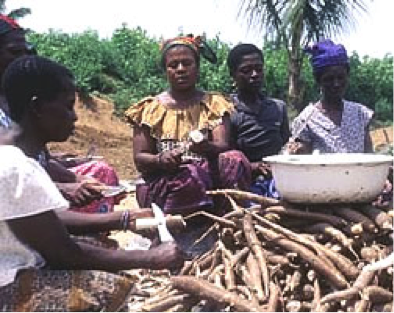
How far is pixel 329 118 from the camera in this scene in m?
4.08

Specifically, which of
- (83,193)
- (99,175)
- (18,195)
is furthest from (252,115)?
(18,195)

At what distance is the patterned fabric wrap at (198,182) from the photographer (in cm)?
388

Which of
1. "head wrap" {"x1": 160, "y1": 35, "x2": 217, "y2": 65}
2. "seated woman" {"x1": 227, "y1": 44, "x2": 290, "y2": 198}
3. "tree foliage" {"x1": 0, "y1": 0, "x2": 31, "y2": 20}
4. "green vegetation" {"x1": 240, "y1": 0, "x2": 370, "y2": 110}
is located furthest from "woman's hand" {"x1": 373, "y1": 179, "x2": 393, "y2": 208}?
"tree foliage" {"x1": 0, "y1": 0, "x2": 31, "y2": 20}

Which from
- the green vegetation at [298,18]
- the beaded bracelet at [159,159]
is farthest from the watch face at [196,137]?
the green vegetation at [298,18]

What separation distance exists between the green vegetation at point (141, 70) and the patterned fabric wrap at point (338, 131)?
13513mm

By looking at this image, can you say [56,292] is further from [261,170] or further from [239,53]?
[239,53]

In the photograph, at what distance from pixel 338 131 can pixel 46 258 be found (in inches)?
80.8

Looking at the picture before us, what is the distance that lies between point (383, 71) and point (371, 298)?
19.8m

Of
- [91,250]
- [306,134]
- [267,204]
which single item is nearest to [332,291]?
[267,204]

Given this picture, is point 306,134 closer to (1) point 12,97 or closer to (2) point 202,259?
(2) point 202,259

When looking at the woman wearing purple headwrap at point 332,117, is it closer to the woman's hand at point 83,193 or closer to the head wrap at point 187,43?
the head wrap at point 187,43

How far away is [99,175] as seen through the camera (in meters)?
3.59

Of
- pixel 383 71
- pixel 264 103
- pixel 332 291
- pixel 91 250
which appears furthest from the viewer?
pixel 383 71

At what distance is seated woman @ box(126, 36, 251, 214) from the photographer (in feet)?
12.8
